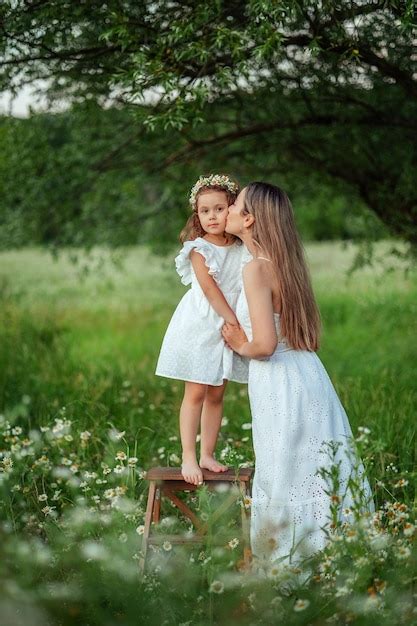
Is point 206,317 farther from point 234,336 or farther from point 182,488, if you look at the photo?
point 182,488

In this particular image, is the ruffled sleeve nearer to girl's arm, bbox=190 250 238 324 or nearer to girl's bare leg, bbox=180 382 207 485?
girl's arm, bbox=190 250 238 324

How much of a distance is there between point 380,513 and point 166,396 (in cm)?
407

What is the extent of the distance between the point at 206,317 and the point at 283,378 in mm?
485

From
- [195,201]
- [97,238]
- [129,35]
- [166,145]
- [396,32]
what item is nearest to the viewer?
[195,201]

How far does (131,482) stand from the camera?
16.1 ft

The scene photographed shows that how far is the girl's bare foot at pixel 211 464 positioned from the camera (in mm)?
4473

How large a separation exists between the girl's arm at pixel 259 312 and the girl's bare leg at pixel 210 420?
1.21ft

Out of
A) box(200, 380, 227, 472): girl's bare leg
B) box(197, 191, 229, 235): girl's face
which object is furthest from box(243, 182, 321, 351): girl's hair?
box(200, 380, 227, 472): girl's bare leg

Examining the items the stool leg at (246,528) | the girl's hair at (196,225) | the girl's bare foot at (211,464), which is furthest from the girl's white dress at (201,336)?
the stool leg at (246,528)

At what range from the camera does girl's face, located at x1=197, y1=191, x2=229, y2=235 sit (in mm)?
4539

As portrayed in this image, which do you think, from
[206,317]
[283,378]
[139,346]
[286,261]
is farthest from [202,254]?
[139,346]

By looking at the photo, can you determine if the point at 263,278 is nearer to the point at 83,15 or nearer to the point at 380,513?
the point at 380,513

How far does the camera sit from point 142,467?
18.8 feet

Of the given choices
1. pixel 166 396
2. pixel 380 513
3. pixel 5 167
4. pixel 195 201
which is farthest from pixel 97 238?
pixel 380 513
